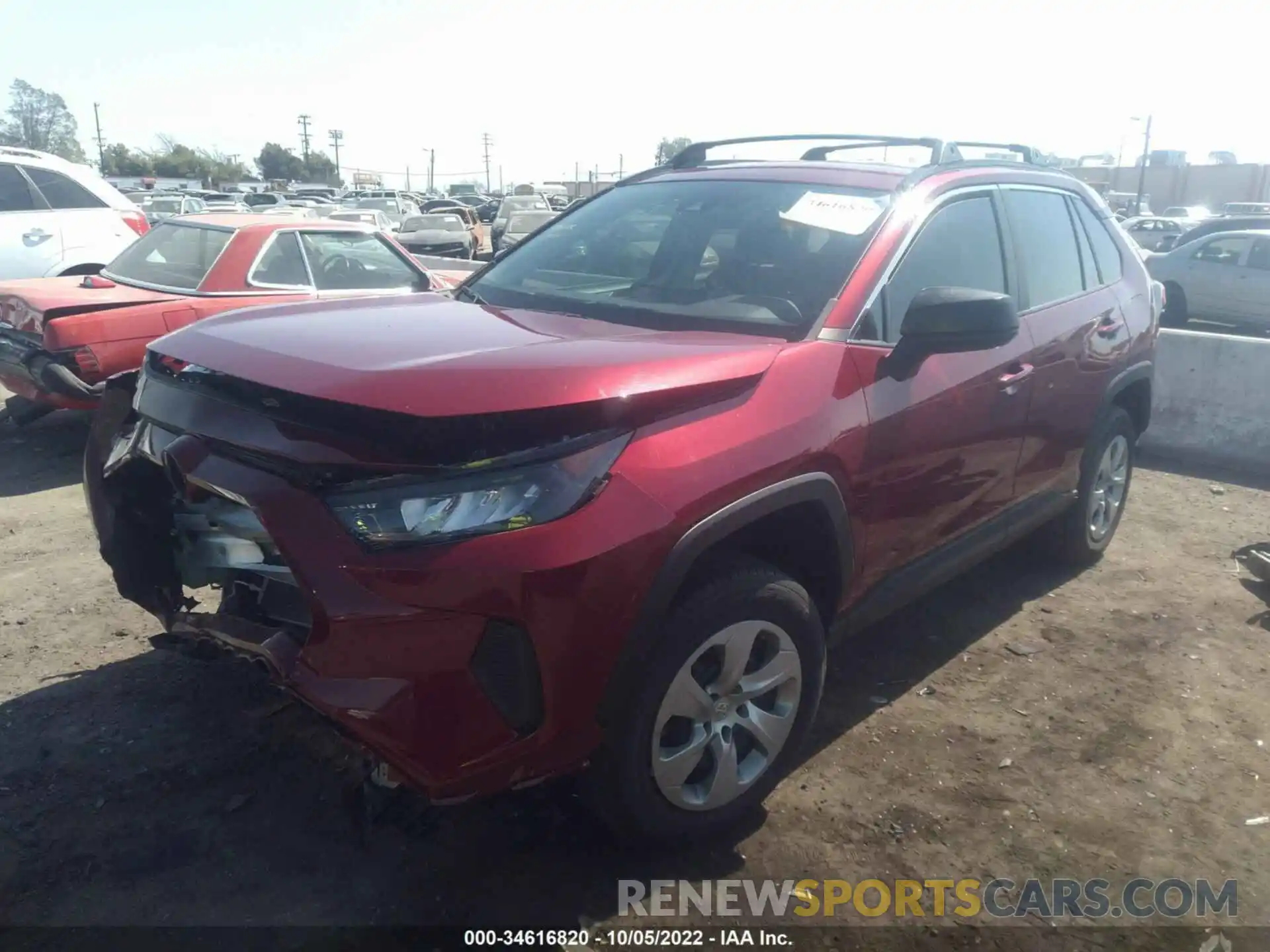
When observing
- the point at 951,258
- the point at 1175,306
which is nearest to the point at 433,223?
the point at 1175,306

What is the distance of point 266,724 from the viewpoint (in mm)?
3297

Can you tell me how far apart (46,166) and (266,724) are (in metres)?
7.92

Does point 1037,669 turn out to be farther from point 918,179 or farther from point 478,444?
point 478,444

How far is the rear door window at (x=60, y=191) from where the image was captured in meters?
8.82

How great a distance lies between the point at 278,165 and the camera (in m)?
79.8

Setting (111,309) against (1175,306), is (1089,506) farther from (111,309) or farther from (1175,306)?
(1175,306)

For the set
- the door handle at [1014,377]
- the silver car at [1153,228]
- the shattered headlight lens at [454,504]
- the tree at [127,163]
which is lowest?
the shattered headlight lens at [454,504]

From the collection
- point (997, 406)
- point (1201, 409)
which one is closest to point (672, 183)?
point (997, 406)

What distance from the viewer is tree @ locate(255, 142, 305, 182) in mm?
79750

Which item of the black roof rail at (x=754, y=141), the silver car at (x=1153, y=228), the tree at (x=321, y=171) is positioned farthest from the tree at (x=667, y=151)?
the tree at (x=321, y=171)

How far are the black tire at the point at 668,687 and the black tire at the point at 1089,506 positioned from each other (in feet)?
7.51

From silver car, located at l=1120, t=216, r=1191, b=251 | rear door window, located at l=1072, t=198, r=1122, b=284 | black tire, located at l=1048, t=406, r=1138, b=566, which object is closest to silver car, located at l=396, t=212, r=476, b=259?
rear door window, located at l=1072, t=198, r=1122, b=284

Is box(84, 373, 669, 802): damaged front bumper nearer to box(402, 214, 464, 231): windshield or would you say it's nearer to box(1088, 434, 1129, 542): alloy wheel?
box(1088, 434, 1129, 542): alloy wheel

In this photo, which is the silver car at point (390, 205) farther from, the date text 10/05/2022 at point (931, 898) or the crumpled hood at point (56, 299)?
the date text 10/05/2022 at point (931, 898)
